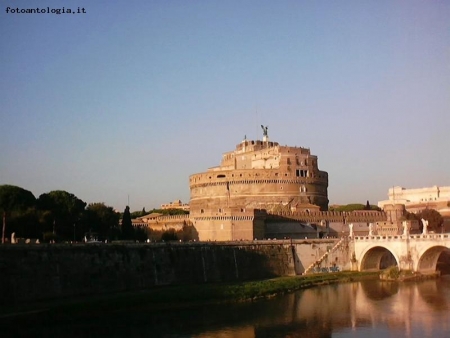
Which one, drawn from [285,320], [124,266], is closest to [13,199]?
[124,266]

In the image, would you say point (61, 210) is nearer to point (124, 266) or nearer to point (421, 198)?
point (124, 266)

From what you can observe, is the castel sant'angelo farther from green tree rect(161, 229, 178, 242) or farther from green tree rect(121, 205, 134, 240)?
green tree rect(121, 205, 134, 240)

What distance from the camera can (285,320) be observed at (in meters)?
24.8

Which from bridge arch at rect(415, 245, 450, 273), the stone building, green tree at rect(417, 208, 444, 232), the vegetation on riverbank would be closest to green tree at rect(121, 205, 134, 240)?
the stone building

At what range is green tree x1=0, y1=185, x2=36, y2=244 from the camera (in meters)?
34.4

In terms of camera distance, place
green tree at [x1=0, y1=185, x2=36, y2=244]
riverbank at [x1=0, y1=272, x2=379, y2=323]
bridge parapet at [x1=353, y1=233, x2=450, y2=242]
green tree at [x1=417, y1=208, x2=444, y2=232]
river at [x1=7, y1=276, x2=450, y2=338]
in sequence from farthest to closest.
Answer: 1. green tree at [x1=417, y1=208, x2=444, y2=232]
2. bridge parapet at [x1=353, y1=233, x2=450, y2=242]
3. green tree at [x1=0, y1=185, x2=36, y2=244]
4. riverbank at [x1=0, y1=272, x2=379, y2=323]
5. river at [x1=7, y1=276, x2=450, y2=338]

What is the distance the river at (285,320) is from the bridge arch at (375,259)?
979 centimetres

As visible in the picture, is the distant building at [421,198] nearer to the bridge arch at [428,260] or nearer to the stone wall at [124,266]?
the bridge arch at [428,260]

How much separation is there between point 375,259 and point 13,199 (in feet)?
78.9

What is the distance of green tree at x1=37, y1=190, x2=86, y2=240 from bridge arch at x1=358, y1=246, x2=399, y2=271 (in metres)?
19.1

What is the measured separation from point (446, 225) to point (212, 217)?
104 ft

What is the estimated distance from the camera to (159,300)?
1078 inches

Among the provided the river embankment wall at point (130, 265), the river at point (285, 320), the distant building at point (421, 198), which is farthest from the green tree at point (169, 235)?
the distant building at point (421, 198)

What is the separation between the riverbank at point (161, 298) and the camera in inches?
942
